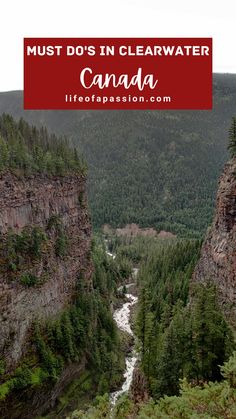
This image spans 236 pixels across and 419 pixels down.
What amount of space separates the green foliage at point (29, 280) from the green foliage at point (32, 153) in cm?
1455

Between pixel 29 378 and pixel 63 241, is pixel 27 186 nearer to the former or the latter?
pixel 63 241

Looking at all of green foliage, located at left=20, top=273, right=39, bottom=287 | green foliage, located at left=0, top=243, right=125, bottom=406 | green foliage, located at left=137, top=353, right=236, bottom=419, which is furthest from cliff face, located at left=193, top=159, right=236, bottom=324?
green foliage, located at left=137, top=353, right=236, bottom=419

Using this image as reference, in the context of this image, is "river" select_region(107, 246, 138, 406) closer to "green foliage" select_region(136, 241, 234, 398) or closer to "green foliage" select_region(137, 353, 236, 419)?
"green foliage" select_region(136, 241, 234, 398)

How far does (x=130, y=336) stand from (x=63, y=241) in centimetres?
3516

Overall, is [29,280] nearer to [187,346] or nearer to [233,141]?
[187,346]

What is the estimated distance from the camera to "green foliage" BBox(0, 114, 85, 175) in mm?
62734

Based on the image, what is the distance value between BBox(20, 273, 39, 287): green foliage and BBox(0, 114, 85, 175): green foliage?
14550mm

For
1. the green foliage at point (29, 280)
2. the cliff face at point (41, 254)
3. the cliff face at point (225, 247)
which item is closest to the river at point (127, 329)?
the cliff face at point (41, 254)

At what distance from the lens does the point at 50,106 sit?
74.2 m

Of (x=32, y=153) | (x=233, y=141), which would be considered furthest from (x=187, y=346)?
(x=32, y=153)

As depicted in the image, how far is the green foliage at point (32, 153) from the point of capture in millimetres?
62734

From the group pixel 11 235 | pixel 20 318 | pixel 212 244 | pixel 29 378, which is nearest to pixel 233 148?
pixel 212 244

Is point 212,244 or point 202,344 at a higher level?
point 212,244

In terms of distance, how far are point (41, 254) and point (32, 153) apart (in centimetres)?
1669
